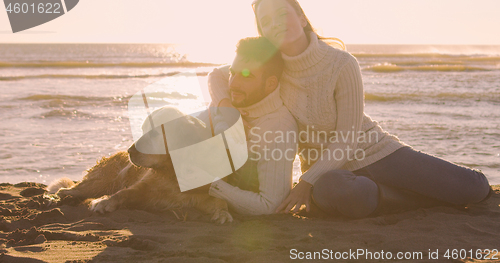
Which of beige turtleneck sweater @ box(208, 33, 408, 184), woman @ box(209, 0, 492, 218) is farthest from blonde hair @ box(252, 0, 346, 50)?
beige turtleneck sweater @ box(208, 33, 408, 184)

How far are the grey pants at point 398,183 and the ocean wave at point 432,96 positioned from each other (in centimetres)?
900

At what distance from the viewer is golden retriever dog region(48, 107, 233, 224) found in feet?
9.70

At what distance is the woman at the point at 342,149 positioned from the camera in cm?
311

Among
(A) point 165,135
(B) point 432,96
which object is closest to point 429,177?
(A) point 165,135

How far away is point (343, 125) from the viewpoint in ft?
10.5

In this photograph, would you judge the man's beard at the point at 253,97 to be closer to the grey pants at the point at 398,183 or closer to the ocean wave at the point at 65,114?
the grey pants at the point at 398,183

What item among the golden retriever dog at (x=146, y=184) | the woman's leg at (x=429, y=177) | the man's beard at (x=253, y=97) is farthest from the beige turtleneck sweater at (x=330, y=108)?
the golden retriever dog at (x=146, y=184)

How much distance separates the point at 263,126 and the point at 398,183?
1224 millimetres

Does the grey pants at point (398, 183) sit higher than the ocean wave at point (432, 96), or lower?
higher

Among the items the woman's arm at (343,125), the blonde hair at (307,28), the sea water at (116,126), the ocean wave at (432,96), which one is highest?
the blonde hair at (307,28)

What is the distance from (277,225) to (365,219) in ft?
2.45

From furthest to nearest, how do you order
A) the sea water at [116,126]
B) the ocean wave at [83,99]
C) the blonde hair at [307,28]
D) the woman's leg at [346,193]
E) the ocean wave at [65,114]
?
1. the ocean wave at [83,99]
2. the ocean wave at [65,114]
3. the sea water at [116,126]
4. the blonde hair at [307,28]
5. the woman's leg at [346,193]

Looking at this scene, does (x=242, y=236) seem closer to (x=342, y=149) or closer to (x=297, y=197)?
(x=297, y=197)

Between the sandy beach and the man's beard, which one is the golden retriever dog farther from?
the man's beard
